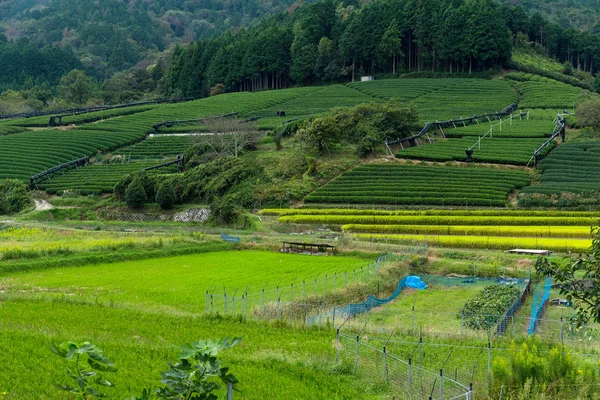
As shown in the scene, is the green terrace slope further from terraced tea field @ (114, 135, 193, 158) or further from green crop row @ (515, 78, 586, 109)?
terraced tea field @ (114, 135, 193, 158)

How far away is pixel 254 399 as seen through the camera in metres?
13.5

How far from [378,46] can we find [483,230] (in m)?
77.8

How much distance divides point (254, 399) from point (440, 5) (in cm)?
11179

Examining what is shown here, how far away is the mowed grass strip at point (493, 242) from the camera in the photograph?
36.2 meters

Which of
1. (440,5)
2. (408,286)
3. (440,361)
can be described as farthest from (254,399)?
(440,5)

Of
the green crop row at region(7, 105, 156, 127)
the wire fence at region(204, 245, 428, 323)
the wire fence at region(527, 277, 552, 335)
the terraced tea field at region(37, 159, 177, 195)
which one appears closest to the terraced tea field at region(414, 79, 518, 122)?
the terraced tea field at region(37, 159, 177, 195)

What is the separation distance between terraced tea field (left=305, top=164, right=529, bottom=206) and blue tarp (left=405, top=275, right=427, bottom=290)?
20.3 metres

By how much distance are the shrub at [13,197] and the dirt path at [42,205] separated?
87cm

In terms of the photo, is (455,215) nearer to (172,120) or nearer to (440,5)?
(172,120)

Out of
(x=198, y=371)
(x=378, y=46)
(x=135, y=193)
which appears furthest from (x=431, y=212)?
(x=378, y=46)

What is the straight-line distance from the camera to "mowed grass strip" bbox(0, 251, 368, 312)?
1025 inches

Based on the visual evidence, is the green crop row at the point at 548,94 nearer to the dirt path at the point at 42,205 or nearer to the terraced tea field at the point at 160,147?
the terraced tea field at the point at 160,147

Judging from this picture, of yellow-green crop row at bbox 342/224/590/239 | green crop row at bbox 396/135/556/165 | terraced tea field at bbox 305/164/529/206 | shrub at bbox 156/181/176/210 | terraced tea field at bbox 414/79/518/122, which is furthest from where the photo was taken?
terraced tea field at bbox 414/79/518/122

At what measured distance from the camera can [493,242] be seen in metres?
37.8
